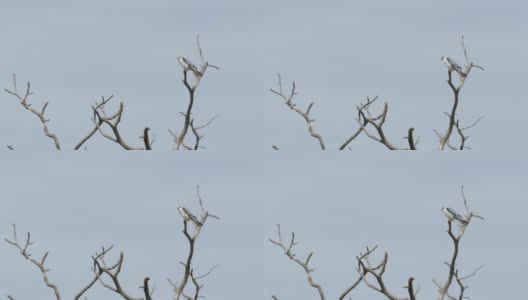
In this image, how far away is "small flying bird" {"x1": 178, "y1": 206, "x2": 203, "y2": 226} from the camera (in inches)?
566

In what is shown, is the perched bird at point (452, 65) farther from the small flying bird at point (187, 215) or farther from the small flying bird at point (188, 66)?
the small flying bird at point (187, 215)

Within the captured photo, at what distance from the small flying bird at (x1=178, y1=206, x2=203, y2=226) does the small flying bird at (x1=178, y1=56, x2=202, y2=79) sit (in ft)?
4.14

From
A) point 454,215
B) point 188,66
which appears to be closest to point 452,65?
point 454,215

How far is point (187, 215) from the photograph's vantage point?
14555mm

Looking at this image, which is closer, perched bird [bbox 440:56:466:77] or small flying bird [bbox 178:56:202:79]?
small flying bird [bbox 178:56:202:79]

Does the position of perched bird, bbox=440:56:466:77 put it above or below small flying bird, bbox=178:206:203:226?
above

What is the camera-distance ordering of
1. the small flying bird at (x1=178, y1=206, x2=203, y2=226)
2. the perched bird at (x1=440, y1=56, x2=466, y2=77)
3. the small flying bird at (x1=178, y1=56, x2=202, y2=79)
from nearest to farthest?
the small flying bird at (x1=178, y1=206, x2=203, y2=226)
the small flying bird at (x1=178, y1=56, x2=202, y2=79)
the perched bird at (x1=440, y1=56, x2=466, y2=77)

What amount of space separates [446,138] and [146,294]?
122 inches

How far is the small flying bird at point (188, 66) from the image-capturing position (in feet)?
49.5

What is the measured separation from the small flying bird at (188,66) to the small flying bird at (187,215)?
4.14 ft

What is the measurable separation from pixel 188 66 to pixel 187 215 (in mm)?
1456

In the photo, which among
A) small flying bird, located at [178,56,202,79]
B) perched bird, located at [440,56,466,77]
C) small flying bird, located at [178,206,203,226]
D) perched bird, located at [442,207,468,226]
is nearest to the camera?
small flying bird, located at [178,206,203,226]

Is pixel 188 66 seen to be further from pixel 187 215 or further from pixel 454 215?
pixel 454 215

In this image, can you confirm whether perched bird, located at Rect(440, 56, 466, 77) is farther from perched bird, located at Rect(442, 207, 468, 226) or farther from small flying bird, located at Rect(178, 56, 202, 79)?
small flying bird, located at Rect(178, 56, 202, 79)
